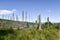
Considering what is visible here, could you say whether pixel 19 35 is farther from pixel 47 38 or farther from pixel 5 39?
pixel 47 38

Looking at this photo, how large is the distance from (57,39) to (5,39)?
687cm

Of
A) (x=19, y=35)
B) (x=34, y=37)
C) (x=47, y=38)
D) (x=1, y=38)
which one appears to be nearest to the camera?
(x=1, y=38)

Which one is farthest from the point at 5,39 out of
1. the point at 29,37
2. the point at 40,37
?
the point at 40,37

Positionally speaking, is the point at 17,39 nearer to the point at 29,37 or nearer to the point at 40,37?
the point at 29,37

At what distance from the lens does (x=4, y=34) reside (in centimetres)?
1655

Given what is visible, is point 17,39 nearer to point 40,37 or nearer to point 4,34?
point 4,34

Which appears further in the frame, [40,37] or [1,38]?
[40,37]

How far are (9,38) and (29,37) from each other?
239 centimetres

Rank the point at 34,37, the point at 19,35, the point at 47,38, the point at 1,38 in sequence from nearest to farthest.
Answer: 1. the point at 1,38
2. the point at 19,35
3. the point at 34,37
4. the point at 47,38

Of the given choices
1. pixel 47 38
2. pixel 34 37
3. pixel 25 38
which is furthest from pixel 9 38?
pixel 47 38

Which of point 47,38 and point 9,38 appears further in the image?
Result: point 47,38

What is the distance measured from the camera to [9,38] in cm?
1592

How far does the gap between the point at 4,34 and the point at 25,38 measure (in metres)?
1.80

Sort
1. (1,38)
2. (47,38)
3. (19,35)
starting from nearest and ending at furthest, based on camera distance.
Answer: (1,38) → (19,35) → (47,38)
